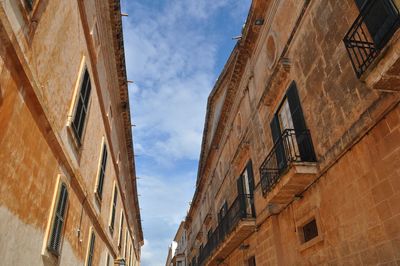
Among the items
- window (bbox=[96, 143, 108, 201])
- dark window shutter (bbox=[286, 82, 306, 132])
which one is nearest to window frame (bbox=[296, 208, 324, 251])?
dark window shutter (bbox=[286, 82, 306, 132])

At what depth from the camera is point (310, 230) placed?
291 inches

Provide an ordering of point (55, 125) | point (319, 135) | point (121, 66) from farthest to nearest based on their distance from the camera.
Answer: point (121, 66) < point (319, 135) < point (55, 125)

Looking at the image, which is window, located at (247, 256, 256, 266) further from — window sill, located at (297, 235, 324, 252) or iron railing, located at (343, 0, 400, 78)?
iron railing, located at (343, 0, 400, 78)

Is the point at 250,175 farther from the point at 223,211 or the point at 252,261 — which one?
the point at 223,211

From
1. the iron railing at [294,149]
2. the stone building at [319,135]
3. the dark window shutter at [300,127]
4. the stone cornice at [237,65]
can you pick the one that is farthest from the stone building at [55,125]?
the dark window shutter at [300,127]

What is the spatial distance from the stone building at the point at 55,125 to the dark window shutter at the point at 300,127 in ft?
16.7

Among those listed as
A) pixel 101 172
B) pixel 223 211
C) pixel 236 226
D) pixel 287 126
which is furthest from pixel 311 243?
pixel 223 211

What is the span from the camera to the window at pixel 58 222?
6735 millimetres

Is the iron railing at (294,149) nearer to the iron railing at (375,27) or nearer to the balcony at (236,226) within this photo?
the balcony at (236,226)

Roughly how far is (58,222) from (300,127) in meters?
5.63

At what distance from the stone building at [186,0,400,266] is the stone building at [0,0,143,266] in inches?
181

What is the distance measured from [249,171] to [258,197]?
4.67 ft

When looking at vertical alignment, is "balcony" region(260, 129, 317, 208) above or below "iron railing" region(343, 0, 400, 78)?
below

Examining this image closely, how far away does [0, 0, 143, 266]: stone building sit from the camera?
4.71 metres
